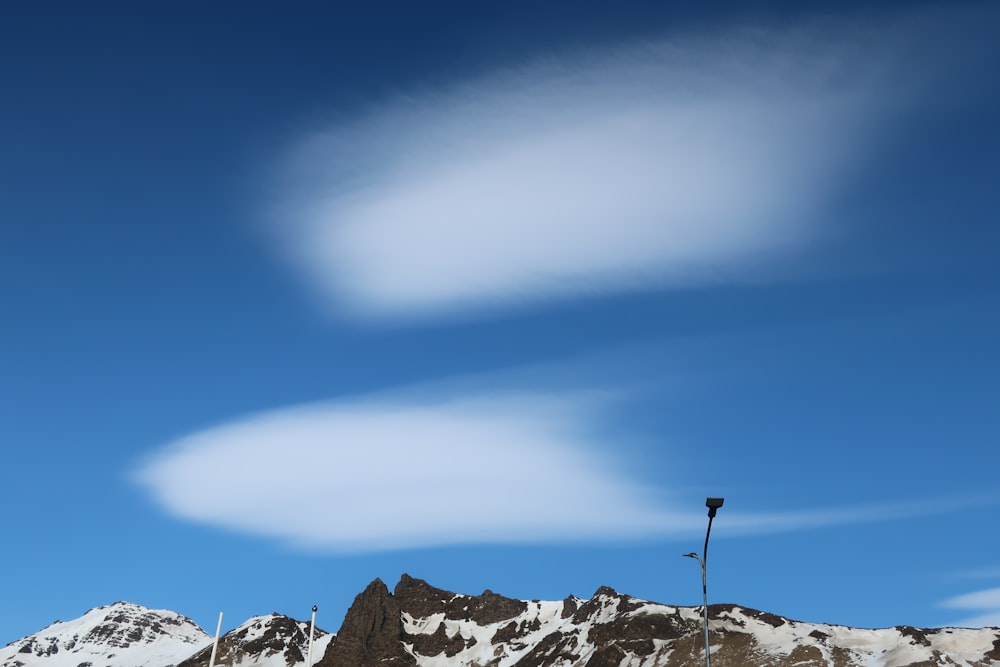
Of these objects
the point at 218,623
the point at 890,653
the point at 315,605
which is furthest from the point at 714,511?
the point at 890,653

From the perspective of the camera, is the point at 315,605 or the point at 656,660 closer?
the point at 315,605

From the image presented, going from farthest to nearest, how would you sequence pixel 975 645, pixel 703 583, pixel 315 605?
1. pixel 975 645
2. pixel 315 605
3. pixel 703 583

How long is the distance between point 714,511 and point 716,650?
15376 centimetres

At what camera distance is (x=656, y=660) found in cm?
17938

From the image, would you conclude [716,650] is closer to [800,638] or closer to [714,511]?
[800,638]

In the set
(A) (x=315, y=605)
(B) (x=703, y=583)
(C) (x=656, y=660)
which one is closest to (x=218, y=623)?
(A) (x=315, y=605)

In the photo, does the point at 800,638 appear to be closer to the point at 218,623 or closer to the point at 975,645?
the point at 975,645

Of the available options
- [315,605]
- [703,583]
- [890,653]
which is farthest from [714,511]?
[890,653]

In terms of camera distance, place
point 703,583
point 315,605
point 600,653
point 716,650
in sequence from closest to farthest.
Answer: point 703,583 → point 315,605 → point 716,650 → point 600,653

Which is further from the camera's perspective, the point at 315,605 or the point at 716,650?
the point at 716,650

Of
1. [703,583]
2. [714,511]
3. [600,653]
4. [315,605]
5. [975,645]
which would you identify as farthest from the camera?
[600,653]

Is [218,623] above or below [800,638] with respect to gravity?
below

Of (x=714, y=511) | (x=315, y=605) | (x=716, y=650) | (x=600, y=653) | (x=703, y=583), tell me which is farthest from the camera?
(x=600, y=653)

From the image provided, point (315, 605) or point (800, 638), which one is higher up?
point (800, 638)
